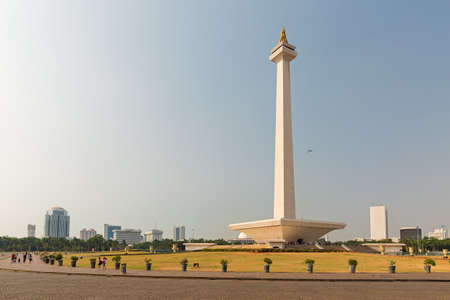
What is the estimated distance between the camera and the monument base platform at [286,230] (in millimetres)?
64188

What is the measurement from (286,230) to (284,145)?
15427mm

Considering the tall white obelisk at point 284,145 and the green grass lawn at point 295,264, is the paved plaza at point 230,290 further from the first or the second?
the tall white obelisk at point 284,145

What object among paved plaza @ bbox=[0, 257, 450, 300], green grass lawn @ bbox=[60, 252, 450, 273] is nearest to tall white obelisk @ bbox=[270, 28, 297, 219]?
green grass lawn @ bbox=[60, 252, 450, 273]

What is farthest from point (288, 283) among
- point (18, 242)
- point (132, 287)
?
point (18, 242)

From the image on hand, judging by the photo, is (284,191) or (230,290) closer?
(230,290)

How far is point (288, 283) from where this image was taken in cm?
2195

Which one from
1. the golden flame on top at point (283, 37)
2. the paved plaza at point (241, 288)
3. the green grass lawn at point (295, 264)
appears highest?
the golden flame on top at point (283, 37)

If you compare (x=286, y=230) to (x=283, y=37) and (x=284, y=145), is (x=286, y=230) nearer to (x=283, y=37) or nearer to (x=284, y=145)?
(x=284, y=145)

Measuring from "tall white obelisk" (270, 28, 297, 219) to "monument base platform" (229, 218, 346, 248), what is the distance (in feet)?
11.8

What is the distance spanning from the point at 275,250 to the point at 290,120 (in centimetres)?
3003

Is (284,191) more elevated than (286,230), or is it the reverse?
(284,191)

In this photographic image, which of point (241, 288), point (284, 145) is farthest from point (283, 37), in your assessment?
point (241, 288)

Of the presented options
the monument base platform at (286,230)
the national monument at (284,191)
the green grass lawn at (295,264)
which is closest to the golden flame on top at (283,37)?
the national monument at (284,191)

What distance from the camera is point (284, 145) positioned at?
70.8 m
